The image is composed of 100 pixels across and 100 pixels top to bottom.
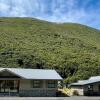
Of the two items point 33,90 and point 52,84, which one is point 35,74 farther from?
point 52,84

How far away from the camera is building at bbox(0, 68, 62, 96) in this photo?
43.9m

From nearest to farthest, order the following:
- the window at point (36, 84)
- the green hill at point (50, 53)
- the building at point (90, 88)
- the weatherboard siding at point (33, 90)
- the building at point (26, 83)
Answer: the building at point (26, 83) < the weatherboard siding at point (33, 90) < the window at point (36, 84) < the building at point (90, 88) < the green hill at point (50, 53)

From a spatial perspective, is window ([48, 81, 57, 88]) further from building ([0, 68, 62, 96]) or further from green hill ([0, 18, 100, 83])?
green hill ([0, 18, 100, 83])

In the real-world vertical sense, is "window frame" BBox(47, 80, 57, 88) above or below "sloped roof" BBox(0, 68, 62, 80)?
below

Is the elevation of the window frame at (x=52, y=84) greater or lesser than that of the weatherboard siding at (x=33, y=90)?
greater

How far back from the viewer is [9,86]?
146 ft

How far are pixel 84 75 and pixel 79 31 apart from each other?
6432 centimetres

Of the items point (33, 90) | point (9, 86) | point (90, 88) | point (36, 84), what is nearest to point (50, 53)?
point (90, 88)

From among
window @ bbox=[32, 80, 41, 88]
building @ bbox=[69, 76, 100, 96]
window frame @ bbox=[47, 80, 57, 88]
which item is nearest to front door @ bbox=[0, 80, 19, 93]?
window @ bbox=[32, 80, 41, 88]

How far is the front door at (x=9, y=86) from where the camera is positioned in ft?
145

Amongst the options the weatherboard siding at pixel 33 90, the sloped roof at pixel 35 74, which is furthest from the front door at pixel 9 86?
the sloped roof at pixel 35 74

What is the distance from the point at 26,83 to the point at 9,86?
2629 mm

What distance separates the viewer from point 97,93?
48.7 metres

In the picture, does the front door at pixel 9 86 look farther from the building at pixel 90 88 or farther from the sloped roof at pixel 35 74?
the building at pixel 90 88
